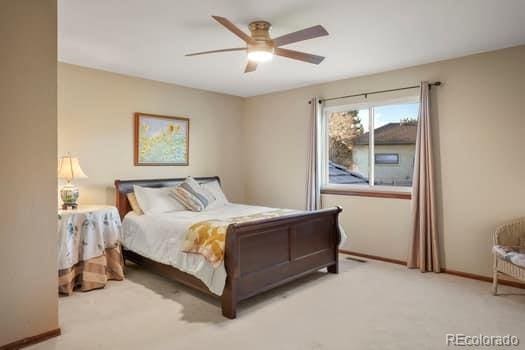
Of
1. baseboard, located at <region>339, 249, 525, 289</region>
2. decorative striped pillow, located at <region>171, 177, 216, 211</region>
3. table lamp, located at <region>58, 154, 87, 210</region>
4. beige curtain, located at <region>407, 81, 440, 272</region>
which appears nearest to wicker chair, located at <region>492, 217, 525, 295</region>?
baseboard, located at <region>339, 249, 525, 289</region>

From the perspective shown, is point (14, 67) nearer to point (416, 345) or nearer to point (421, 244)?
point (416, 345)

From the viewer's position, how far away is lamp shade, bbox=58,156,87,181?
3704 mm

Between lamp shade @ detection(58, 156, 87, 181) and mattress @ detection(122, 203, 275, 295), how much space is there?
30.6 inches

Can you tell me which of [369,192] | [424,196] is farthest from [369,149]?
[424,196]

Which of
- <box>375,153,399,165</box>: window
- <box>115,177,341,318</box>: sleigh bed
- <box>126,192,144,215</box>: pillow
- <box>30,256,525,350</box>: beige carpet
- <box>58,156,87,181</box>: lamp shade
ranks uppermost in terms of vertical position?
<box>375,153,399,165</box>: window

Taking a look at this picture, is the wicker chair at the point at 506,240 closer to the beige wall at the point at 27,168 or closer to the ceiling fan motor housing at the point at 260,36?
the ceiling fan motor housing at the point at 260,36

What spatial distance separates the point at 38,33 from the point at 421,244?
4.14 m

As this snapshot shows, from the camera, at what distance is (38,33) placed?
2361 millimetres

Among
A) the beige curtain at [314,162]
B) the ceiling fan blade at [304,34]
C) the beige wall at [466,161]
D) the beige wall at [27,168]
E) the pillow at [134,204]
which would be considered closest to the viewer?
the beige wall at [27,168]

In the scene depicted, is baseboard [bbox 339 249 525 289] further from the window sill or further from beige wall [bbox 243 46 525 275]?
the window sill

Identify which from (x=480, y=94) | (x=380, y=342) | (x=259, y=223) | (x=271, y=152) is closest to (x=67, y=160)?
(x=259, y=223)

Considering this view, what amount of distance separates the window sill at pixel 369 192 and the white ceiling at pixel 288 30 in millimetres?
1553

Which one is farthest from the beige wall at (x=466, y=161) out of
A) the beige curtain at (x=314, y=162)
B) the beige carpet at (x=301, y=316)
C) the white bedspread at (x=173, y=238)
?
the white bedspread at (x=173, y=238)

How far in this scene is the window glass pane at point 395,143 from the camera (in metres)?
4.45
